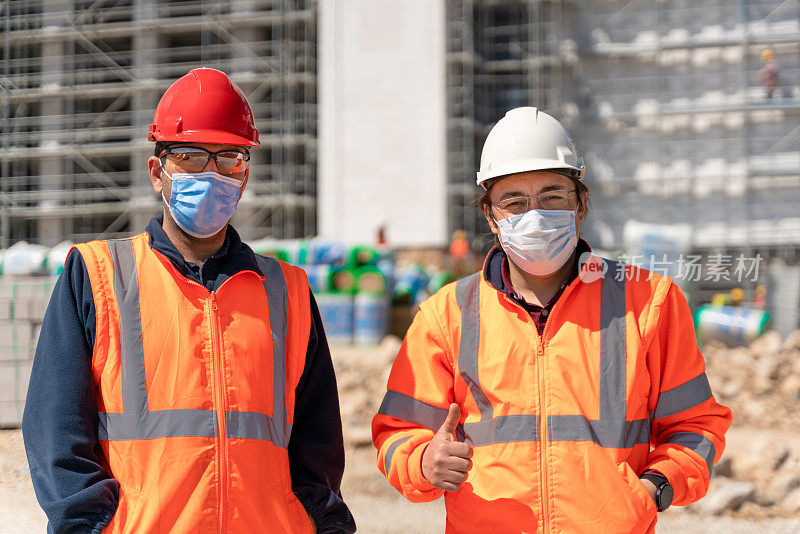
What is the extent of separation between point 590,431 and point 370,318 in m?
10.3

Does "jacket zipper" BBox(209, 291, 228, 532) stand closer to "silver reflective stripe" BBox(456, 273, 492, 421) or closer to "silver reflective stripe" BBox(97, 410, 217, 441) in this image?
"silver reflective stripe" BBox(97, 410, 217, 441)

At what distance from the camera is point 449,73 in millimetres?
23562

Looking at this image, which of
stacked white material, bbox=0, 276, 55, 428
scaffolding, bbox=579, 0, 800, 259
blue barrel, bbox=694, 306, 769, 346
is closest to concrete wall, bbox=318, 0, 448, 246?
scaffolding, bbox=579, 0, 800, 259

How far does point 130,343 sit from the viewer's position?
1871 mm

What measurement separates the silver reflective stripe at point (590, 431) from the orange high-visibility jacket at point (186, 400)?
653 mm

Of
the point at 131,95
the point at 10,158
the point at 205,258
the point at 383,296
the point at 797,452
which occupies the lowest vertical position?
the point at 797,452

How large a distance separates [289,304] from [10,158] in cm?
2655

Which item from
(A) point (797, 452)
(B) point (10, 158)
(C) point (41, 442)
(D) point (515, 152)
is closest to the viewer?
(C) point (41, 442)

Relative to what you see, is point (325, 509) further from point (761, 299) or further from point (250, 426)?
point (761, 299)

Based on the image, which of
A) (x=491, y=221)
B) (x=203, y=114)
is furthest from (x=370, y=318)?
(x=203, y=114)

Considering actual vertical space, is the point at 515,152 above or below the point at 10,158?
below

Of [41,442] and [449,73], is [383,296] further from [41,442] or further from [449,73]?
[449,73]

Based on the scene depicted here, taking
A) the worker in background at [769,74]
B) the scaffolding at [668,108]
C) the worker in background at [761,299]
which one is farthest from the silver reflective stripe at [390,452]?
the worker in background at [769,74]

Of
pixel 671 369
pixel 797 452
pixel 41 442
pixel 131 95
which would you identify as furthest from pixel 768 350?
pixel 131 95
